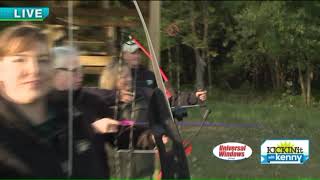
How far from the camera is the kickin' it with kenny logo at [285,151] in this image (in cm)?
237

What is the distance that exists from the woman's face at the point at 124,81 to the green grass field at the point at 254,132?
0.50 m

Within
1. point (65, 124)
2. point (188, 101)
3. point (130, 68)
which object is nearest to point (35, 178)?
point (65, 124)

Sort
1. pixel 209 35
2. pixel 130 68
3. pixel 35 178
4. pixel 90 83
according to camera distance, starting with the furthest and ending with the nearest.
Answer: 1. pixel 209 35
2. pixel 130 68
3. pixel 90 83
4. pixel 35 178

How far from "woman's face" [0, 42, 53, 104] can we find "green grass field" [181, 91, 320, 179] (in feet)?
3.14

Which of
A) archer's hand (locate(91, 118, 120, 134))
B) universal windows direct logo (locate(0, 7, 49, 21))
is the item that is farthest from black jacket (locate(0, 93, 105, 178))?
universal windows direct logo (locate(0, 7, 49, 21))

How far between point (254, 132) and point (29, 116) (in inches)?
50.6

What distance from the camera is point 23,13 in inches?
70.5

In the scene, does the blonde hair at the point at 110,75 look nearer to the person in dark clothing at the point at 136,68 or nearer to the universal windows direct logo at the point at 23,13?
the person in dark clothing at the point at 136,68

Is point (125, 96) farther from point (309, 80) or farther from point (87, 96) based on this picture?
point (309, 80)

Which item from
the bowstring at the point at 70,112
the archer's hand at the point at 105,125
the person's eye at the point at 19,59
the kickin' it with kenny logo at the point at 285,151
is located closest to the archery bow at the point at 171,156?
the archer's hand at the point at 105,125

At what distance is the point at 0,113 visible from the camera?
4.70ft

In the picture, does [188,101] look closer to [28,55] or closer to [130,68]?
[130,68]

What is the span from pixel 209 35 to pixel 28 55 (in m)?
1.30

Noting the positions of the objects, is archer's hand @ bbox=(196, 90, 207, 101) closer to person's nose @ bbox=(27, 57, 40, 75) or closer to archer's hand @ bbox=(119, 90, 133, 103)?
archer's hand @ bbox=(119, 90, 133, 103)
